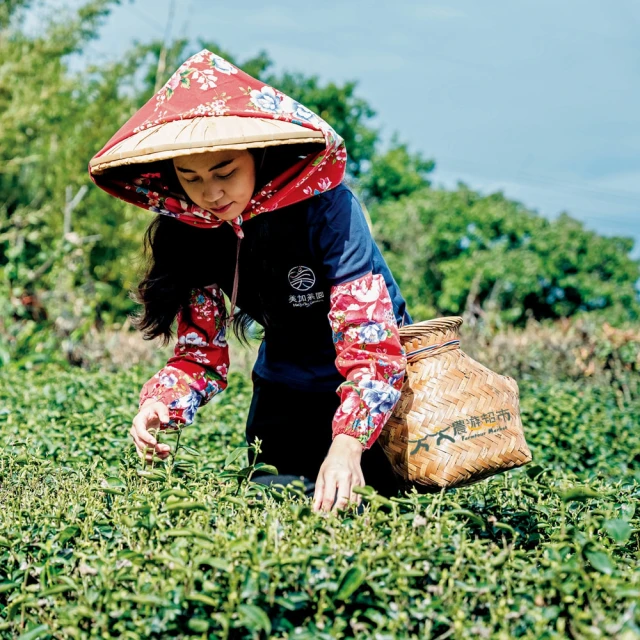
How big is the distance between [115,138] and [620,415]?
3.79 m

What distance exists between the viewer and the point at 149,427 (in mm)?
2383

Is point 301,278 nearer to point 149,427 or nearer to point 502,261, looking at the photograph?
point 149,427

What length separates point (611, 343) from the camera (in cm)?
676

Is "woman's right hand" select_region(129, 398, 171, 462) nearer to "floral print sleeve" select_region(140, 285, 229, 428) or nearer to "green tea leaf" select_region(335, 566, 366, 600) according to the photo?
"floral print sleeve" select_region(140, 285, 229, 428)

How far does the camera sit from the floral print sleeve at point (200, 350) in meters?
2.50

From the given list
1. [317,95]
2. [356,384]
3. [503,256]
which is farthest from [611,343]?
[317,95]

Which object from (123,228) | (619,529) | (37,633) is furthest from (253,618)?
(123,228)

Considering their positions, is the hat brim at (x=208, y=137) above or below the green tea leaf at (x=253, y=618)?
above

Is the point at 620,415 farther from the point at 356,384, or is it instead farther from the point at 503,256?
the point at 503,256

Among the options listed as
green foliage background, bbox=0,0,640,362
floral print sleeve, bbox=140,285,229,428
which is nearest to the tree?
green foliage background, bbox=0,0,640,362

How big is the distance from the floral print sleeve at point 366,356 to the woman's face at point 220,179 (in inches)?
14.3

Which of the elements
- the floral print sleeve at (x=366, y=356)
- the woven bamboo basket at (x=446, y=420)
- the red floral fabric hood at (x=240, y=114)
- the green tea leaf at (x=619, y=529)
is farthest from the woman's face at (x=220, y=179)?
the green tea leaf at (x=619, y=529)

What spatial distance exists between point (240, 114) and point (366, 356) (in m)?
0.71

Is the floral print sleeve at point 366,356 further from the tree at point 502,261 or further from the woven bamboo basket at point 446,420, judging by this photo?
the tree at point 502,261
